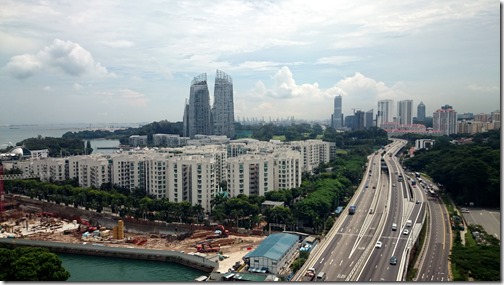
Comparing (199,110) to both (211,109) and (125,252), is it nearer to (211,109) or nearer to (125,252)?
(211,109)

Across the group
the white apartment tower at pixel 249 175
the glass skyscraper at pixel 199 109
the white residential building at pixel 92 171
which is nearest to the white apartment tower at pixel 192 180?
the white apartment tower at pixel 249 175

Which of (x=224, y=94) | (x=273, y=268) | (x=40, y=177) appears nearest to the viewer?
(x=273, y=268)

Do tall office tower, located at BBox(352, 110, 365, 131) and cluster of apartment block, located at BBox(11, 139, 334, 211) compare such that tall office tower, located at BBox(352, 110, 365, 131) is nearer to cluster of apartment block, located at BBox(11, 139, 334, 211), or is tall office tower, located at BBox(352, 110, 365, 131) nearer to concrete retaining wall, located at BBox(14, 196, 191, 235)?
cluster of apartment block, located at BBox(11, 139, 334, 211)

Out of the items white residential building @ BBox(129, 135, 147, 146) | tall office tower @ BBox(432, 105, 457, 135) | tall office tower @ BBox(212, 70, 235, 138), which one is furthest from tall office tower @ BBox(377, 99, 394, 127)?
white residential building @ BBox(129, 135, 147, 146)

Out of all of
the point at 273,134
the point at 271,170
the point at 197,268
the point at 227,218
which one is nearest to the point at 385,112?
the point at 273,134

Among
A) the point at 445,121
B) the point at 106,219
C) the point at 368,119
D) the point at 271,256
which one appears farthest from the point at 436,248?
the point at 368,119

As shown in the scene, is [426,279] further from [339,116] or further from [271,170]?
[339,116]
